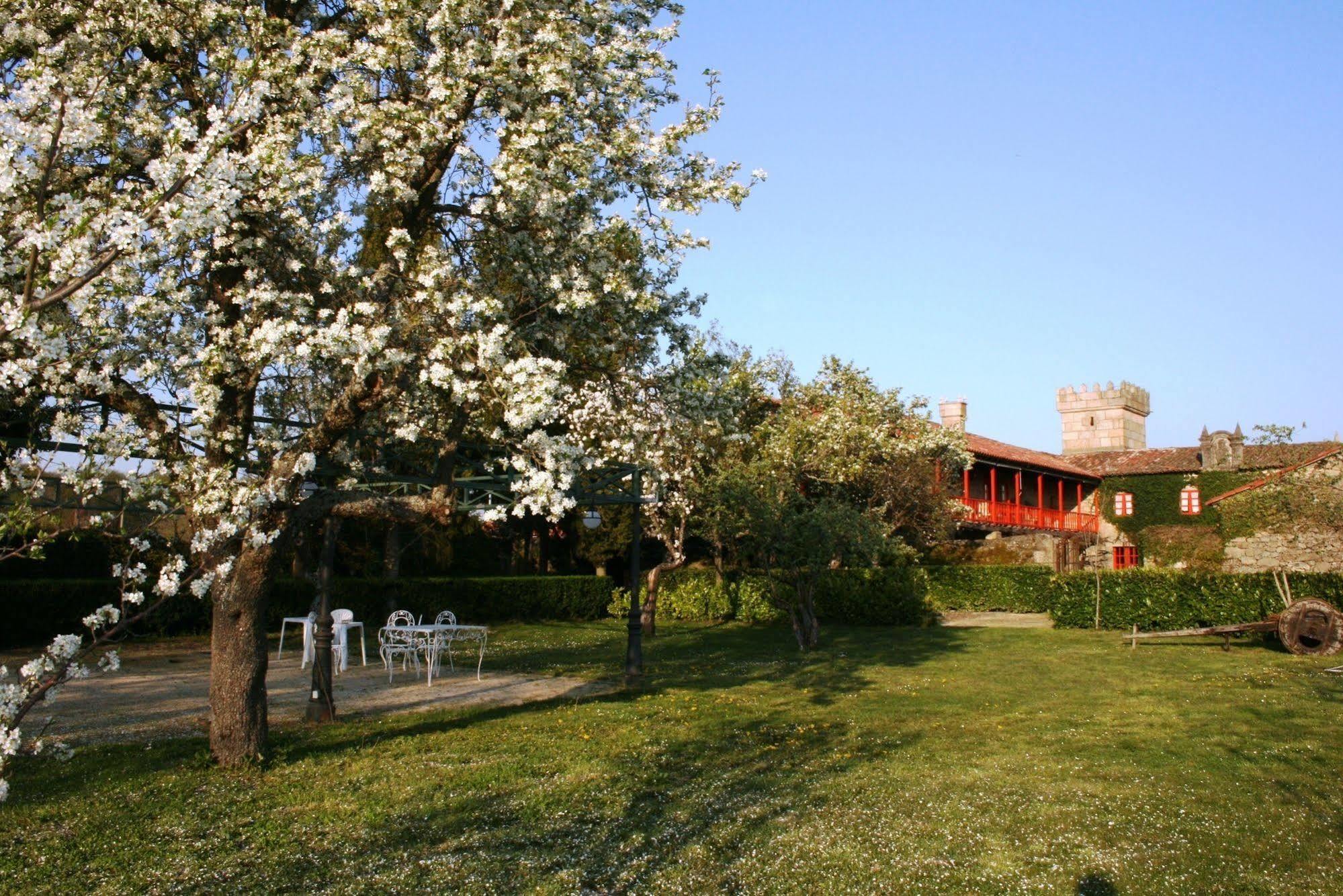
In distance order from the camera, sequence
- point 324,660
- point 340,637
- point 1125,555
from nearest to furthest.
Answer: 1. point 324,660
2. point 340,637
3. point 1125,555

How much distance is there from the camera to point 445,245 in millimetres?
11500

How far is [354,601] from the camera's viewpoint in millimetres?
23156

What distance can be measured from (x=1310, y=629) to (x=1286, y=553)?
1359 centimetres

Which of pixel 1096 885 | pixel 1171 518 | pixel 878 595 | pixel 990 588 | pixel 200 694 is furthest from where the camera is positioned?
pixel 1171 518

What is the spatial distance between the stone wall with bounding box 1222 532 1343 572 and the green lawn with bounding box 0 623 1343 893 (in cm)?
938

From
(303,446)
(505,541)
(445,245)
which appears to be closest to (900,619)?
(505,541)

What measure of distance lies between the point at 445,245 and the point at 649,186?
2.74 m

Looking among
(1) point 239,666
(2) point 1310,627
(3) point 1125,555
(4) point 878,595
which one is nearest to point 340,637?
(1) point 239,666

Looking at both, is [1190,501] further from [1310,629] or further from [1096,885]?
[1096,885]

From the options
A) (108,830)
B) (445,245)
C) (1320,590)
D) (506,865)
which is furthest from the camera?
(1320,590)

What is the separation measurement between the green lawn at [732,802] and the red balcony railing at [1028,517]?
23487 mm

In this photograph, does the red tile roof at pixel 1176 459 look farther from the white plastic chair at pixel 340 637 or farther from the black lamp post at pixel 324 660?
the black lamp post at pixel 324 660

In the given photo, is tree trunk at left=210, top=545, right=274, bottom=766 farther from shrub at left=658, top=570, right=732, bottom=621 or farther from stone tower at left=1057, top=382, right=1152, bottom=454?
stone tower at left=1057, top=382, right=1152, bottom=454

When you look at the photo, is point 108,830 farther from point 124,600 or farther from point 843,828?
point 843,828
